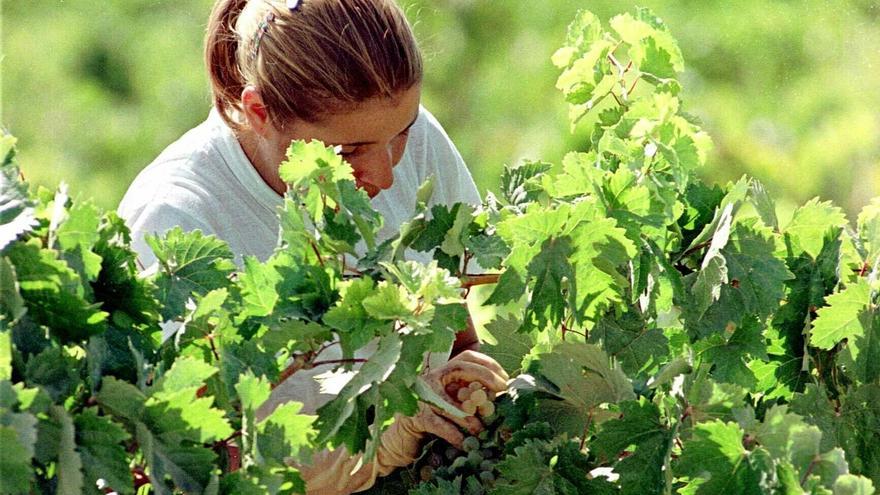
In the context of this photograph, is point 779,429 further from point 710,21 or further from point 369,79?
point 710,21

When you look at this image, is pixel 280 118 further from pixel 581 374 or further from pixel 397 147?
pixel 581 374

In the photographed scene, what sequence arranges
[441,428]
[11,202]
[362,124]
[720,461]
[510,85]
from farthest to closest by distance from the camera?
[510,85], [362,124], [441,428], [720,461], [11,202]

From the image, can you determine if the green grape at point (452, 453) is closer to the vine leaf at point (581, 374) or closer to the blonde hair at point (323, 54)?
the vine leaf at point (581, 374)

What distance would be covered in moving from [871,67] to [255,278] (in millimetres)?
4061

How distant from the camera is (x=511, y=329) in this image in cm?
130

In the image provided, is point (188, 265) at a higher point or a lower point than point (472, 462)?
higher

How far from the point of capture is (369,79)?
142 centimetres

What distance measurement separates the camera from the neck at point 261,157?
60.8 inches

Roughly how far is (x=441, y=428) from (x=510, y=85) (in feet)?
11.2

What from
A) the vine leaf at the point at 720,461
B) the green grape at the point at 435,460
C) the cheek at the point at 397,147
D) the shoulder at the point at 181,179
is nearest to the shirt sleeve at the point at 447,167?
the cheek at the point at 397,147

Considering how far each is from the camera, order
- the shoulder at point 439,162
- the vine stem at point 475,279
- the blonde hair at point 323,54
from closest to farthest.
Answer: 1. the vine stem at point 475,279
2. the blonde hair at point 323,54
3. the shoulder at point 439,162

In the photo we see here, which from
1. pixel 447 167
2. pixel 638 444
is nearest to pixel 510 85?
pixel 447 167

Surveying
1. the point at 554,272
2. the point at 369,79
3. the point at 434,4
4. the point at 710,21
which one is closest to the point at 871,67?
the point at 710,21

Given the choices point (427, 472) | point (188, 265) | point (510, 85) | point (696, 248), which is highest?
point (188, 265)
